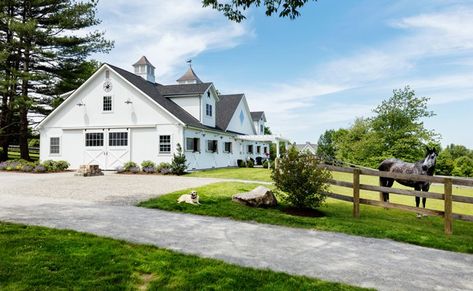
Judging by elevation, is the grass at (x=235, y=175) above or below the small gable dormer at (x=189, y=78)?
below

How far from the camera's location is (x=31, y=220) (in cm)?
719

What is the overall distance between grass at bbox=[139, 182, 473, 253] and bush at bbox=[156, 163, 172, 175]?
9.80 m

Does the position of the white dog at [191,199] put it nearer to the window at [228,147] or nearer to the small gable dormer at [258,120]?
the window at [228,147]

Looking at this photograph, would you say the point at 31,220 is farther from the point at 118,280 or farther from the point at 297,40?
the point at 297,40

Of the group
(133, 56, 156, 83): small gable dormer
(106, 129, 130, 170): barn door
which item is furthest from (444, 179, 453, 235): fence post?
(133, 56, 156, 83): small gable dormer

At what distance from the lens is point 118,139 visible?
23375 millimetres

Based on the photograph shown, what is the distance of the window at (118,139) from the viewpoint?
23266mm

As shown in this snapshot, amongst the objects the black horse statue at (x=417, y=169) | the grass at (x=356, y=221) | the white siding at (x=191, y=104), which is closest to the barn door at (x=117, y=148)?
the white siding at (x=191, y=104)

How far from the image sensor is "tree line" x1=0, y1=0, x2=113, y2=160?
2734 centimetres

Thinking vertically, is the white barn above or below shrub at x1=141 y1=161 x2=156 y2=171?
above

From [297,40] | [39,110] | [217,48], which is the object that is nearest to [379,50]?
[297,40]

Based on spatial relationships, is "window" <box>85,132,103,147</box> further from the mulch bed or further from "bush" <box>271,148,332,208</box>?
the mulch bed

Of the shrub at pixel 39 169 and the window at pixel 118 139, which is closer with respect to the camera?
the shrub at pixel 39 169

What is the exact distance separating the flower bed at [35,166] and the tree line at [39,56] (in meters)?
6.22
